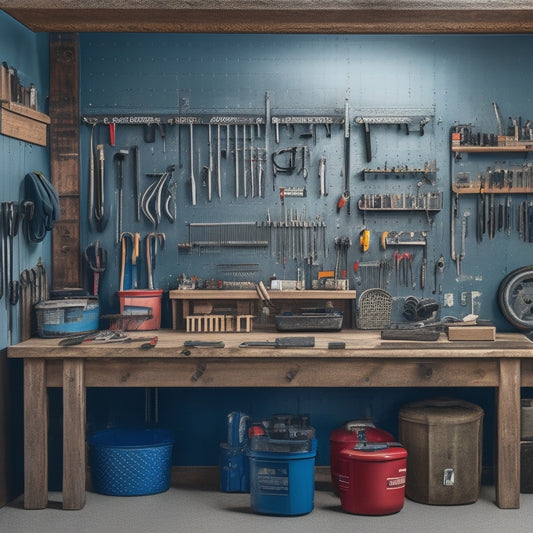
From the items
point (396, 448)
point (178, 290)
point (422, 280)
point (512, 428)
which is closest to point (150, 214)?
point (178, 290)

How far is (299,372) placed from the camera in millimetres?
4578

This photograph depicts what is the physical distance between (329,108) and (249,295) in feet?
4.32

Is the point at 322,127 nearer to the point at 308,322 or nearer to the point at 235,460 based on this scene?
the point at 308,322

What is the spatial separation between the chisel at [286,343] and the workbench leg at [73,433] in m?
0.92

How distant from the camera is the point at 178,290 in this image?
206 inches

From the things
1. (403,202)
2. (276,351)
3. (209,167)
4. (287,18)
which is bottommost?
(276,351)

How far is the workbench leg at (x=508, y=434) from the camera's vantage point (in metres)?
4.57

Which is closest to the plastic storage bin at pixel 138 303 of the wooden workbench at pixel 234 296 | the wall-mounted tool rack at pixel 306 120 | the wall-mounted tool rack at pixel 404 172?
the wooden workbench at pixel 234 296

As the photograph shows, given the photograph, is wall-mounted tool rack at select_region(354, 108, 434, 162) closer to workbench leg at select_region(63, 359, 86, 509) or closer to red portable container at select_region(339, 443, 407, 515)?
red portable container at select_region(339, 443, 407, 515)

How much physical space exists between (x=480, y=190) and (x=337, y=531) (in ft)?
7.69

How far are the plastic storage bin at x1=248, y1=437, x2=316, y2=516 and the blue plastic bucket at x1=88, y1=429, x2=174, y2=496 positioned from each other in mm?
678

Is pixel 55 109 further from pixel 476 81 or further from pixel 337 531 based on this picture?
pixel 337 531

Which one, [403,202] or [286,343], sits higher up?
[403,202]

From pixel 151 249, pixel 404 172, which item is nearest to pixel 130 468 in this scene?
pixel 151 249
